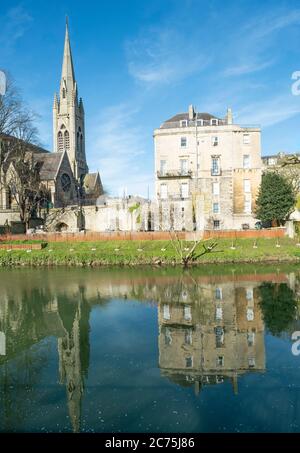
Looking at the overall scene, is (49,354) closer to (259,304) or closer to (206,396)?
(206,396)

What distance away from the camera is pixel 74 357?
13.0 m

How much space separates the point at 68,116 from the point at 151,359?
78.6 meters

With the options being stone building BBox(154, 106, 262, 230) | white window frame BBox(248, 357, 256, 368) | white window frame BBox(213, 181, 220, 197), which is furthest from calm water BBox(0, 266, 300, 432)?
white window frame BBox(213, 181, 220, 197)

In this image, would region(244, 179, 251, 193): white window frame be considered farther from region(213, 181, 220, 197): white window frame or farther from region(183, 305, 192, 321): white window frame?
region(183, 305, 192, 321): white window frame

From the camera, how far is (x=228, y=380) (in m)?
10.7

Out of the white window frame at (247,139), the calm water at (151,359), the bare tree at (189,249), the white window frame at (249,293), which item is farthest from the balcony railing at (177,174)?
the white window frame at (249,293)

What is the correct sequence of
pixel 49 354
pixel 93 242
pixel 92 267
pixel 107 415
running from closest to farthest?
pixel 107 415 < pixel 49 354 < pixel 92 267 < pixel 93 242

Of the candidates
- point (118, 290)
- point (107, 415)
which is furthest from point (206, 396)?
point (118, 290)

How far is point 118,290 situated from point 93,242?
16122 millimetres

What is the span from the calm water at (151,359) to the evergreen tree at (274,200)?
21246 millimetres

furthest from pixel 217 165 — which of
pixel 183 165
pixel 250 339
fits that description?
pixel 250 339

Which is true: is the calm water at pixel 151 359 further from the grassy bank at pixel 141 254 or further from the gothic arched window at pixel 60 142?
the gothic arched window at pixel 60 142

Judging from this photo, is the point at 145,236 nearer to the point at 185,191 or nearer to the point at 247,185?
the point at 185,191
